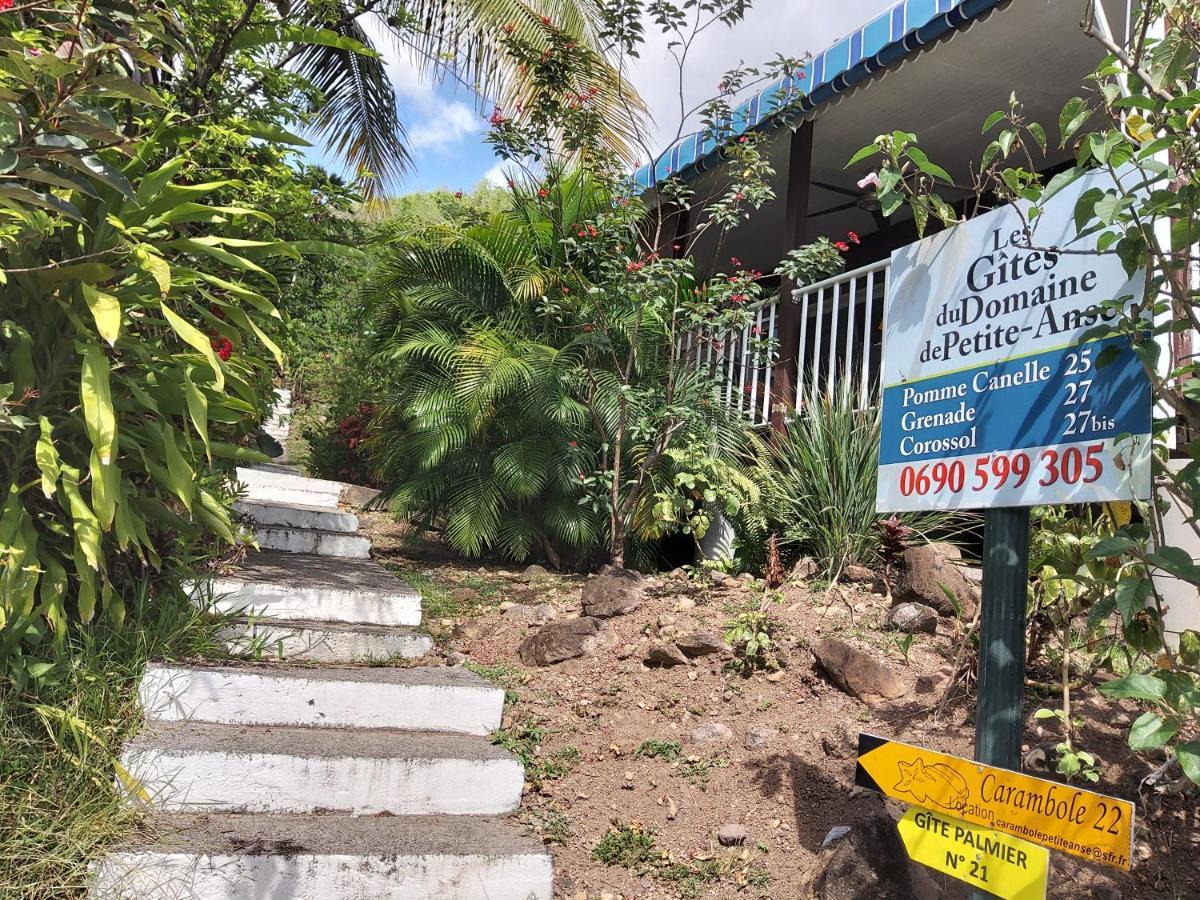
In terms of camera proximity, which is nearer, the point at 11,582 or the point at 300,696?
the point at 11,582

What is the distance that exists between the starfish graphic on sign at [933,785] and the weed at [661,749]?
134 centimetres

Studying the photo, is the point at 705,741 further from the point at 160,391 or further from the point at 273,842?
the point at 160,391

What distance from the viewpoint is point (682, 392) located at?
5371 millimetres

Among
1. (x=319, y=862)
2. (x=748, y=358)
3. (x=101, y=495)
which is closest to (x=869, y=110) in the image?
(x=748, y=358)

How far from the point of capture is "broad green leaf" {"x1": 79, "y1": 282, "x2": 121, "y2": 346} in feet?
→ 7.82

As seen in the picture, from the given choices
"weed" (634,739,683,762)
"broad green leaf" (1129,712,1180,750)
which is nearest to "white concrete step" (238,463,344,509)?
"weed" (634,739,683,762)

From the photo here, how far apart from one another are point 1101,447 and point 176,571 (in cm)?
289

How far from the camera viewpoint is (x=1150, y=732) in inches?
62.6

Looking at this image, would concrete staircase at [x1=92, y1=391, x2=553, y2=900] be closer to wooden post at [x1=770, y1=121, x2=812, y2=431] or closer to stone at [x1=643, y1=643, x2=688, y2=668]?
stone at [x1=643, y1=643, x2=688, y2=668]

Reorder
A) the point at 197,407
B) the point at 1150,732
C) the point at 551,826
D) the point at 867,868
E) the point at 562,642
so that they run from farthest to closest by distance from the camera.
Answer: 1. the point at 562,642
2. the point at 551,826
3. the point at 197,407
4. the point at 867,868
5. the point at 1150,732

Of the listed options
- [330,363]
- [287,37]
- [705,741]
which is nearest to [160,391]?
[287,37]

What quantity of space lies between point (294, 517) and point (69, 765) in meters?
3.05

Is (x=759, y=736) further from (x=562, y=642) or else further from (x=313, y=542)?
(x=313, y=542)

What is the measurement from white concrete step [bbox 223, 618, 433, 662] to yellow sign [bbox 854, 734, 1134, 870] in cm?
228
